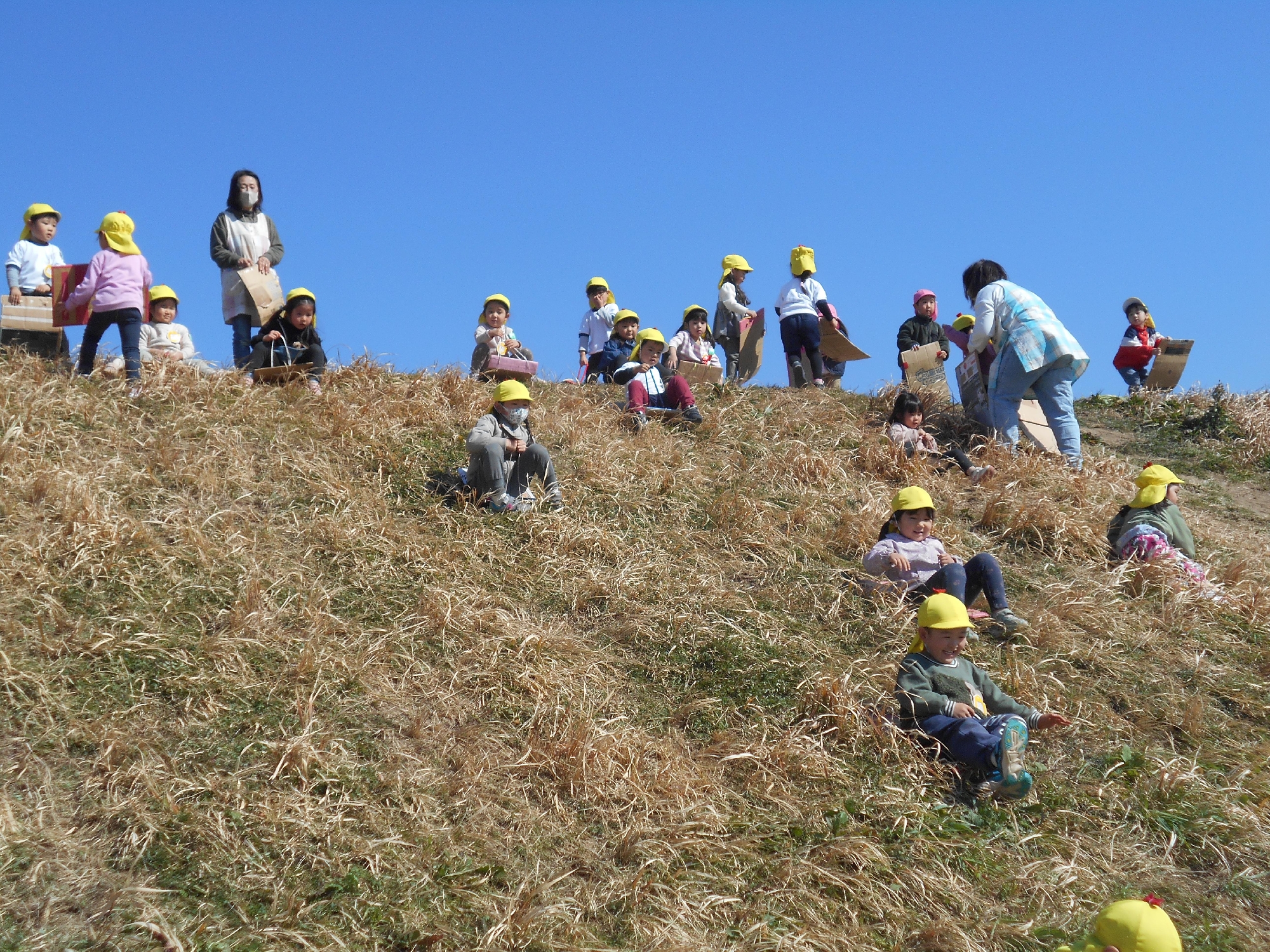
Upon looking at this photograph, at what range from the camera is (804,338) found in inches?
464

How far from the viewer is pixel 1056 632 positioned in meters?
6.58

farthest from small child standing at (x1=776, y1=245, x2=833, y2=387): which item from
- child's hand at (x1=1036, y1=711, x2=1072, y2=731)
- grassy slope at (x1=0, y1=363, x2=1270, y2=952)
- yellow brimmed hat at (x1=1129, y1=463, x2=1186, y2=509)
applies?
child's hand at (x1=1036, y1=711, x2=1072, y2=731)

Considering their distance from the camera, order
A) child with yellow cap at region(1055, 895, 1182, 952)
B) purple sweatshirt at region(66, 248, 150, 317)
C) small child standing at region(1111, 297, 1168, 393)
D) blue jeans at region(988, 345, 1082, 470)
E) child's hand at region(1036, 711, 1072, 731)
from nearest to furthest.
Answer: child with yellow cap at region(1055, 895, 1182, 952) < child's hand at region(1036, 711, 1072, 731) < purple sweatshirt at region(66, 248, 150, 317) < blue jeans at region(988, 345, 1082, 470) < small child standing at region(1111, 297, 1168, 393)

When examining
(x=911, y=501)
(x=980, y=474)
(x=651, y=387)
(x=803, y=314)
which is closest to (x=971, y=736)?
(x=911, y=501)

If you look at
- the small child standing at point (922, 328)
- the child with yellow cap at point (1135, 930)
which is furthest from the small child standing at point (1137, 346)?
the child with yellow cap at point (1135, 930)

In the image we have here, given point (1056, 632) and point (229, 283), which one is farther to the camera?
point (229, 283)

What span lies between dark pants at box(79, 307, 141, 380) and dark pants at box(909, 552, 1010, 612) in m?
6.09

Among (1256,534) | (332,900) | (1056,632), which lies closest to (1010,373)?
(1256,534)

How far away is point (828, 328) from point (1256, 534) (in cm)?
467

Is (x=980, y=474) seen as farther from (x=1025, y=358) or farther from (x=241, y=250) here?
(x=241, y=250)

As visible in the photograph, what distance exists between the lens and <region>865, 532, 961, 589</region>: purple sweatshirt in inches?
265

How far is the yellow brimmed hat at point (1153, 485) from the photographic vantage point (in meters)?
7.74

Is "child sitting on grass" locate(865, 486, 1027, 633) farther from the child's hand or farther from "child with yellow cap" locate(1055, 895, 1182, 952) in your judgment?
"child with yellow cap" locate(1055, 895, 1182, 952)

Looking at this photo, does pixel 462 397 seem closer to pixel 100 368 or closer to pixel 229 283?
pixel 229 283
